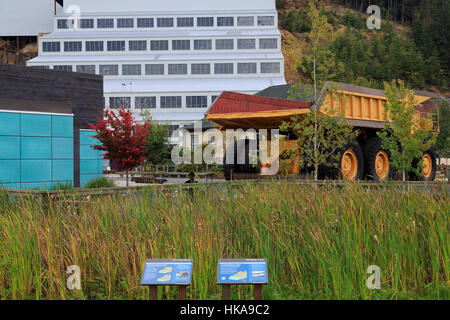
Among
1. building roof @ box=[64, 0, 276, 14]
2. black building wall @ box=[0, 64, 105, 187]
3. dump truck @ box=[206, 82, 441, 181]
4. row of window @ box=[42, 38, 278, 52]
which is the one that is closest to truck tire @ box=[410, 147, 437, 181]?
dump truck @ box=[206, 82, 441, 181]

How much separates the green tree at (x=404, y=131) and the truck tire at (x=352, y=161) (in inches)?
36.1

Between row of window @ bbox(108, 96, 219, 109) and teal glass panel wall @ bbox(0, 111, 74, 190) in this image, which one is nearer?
teal glass panel wall @ bbox(0, 111, 74, 190)

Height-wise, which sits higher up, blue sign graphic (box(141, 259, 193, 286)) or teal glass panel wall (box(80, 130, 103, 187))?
teal glass panel wall (box(80, 130, 103, 187))

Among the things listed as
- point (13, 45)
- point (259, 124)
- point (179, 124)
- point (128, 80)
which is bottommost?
point (259, 124)

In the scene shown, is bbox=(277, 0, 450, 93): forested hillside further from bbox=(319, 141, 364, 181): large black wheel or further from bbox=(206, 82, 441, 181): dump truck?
bbox=(319, 141, 364, 181): large black wheel

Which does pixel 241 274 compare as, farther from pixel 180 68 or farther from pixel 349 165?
pixel 180 68

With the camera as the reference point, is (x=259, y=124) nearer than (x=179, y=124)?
Yes

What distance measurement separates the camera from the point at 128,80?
186ft

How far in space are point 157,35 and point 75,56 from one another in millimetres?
10567

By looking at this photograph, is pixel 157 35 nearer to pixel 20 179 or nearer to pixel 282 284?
pixel 20 179

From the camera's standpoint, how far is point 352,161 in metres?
14.3

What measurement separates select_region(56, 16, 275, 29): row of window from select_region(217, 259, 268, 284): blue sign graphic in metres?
63.1

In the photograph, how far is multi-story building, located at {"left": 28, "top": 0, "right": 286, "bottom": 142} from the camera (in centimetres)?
5353

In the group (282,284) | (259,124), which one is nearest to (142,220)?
(282,284)
